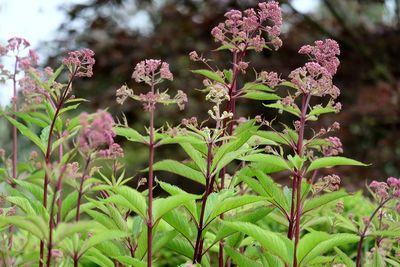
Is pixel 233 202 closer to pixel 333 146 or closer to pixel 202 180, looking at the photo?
pixel 202 180

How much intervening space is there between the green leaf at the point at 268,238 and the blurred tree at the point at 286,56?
4496mm

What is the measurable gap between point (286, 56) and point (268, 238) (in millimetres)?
4915

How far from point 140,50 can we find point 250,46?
4817 mm

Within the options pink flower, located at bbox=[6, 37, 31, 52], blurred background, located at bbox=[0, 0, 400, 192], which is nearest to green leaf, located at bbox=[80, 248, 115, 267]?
pink flower, located at bbox=[6, 37, 31, 52]

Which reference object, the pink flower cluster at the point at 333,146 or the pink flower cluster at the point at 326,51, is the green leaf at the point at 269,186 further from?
the pink flower cluster at the point at 326,51

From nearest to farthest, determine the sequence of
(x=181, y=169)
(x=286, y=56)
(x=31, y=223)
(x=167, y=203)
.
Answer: (x=31, y=223) → (x=167, y=203) → (x=181, y=169) → (x=286, y=56)

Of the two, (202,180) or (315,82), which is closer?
(315,82)

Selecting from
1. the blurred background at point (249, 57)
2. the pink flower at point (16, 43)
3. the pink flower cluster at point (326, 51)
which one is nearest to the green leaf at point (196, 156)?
the pink flower cluster at point (326, 51)

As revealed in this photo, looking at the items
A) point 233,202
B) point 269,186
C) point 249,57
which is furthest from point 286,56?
point 233,202

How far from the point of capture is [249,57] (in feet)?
21.6

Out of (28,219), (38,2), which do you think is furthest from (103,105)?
(28,219)

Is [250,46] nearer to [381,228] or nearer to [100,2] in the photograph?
[381,228]

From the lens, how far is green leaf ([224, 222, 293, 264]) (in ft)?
4.19

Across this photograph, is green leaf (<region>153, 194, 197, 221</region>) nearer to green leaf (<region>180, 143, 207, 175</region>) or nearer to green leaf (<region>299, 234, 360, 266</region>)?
green leaf (<region>180, 143, 207, 175</region>)
